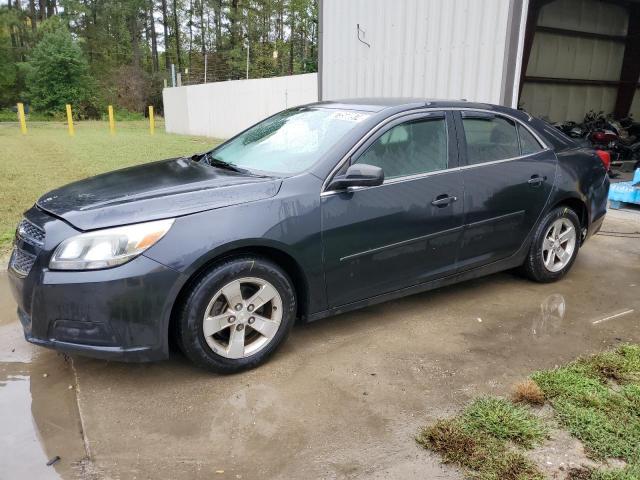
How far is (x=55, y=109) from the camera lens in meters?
43.7

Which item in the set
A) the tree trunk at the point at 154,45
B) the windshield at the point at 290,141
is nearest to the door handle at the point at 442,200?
the windshield at the point at 290,141

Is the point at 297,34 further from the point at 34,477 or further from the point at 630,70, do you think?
the point at 34,477

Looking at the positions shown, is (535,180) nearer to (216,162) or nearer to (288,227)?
(288,227)

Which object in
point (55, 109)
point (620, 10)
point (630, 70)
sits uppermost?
point (620, 10)

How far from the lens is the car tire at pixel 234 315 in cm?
293

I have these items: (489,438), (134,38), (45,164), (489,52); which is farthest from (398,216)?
(134,38)

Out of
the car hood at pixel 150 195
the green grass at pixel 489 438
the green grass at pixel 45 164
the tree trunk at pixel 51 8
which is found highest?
the tree trunk at pixel 51 8

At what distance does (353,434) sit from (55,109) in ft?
156

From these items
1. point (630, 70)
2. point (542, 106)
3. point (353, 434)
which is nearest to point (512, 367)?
point (353, 434)

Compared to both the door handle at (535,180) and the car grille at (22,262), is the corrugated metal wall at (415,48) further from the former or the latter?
the car grille at (22,262)

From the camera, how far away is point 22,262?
2.98m

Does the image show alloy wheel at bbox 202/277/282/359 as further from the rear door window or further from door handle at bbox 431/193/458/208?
the rear door window

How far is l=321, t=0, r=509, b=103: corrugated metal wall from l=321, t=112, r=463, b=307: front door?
13.5 feet

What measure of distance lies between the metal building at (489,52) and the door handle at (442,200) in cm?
419
